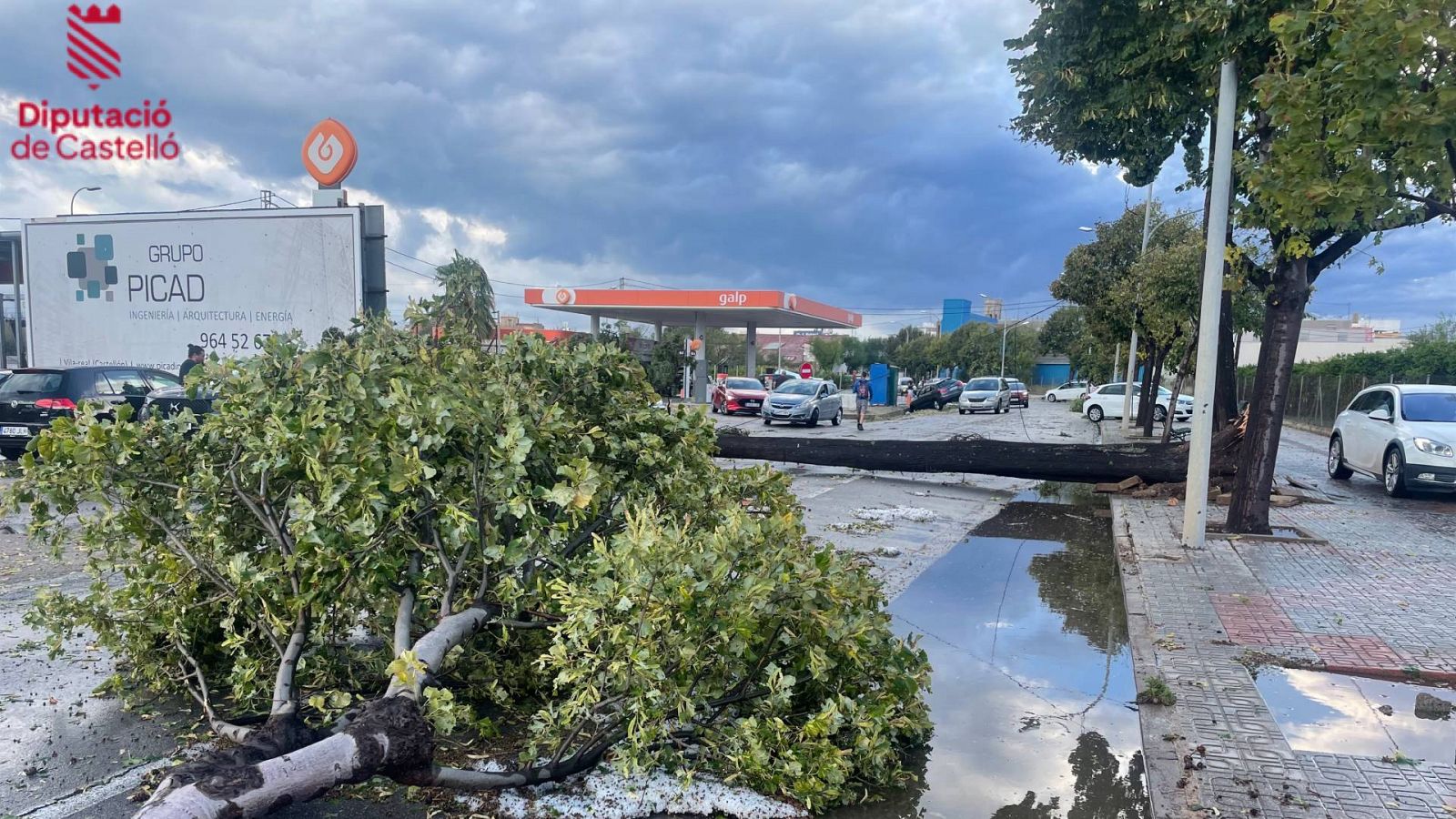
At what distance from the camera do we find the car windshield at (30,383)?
12.2 m

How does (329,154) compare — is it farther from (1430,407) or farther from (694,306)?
(694,306)

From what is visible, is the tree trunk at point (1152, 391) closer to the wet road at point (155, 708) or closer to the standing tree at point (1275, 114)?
the standing tree at point (1275, 114)

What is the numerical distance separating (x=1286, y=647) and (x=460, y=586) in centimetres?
509

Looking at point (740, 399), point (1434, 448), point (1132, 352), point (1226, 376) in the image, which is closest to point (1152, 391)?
point (1132, 352)

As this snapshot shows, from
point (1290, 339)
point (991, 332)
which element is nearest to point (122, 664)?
point (1290, 339)

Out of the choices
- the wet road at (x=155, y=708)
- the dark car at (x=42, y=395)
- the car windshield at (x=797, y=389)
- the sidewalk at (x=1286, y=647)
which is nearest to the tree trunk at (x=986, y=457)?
the wet road at (x=155, y=708)

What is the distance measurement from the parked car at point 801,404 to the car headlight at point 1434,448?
622 inches

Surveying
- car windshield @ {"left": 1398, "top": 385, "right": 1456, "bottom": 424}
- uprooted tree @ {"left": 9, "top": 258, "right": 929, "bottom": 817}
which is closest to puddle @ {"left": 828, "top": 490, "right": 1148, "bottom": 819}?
uprooted tree @ {"left": 9, "top": 258, "right": 929, "bottom": 817}

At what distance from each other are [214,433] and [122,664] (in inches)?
58.8

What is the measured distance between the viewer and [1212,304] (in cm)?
831

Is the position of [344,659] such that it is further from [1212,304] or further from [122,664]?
[1212,304]

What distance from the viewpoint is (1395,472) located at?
12055 millimetres

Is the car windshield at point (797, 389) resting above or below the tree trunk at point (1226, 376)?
below

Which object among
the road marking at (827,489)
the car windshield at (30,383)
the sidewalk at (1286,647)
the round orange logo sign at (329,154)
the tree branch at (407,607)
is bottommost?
the road marking at (827,489)
